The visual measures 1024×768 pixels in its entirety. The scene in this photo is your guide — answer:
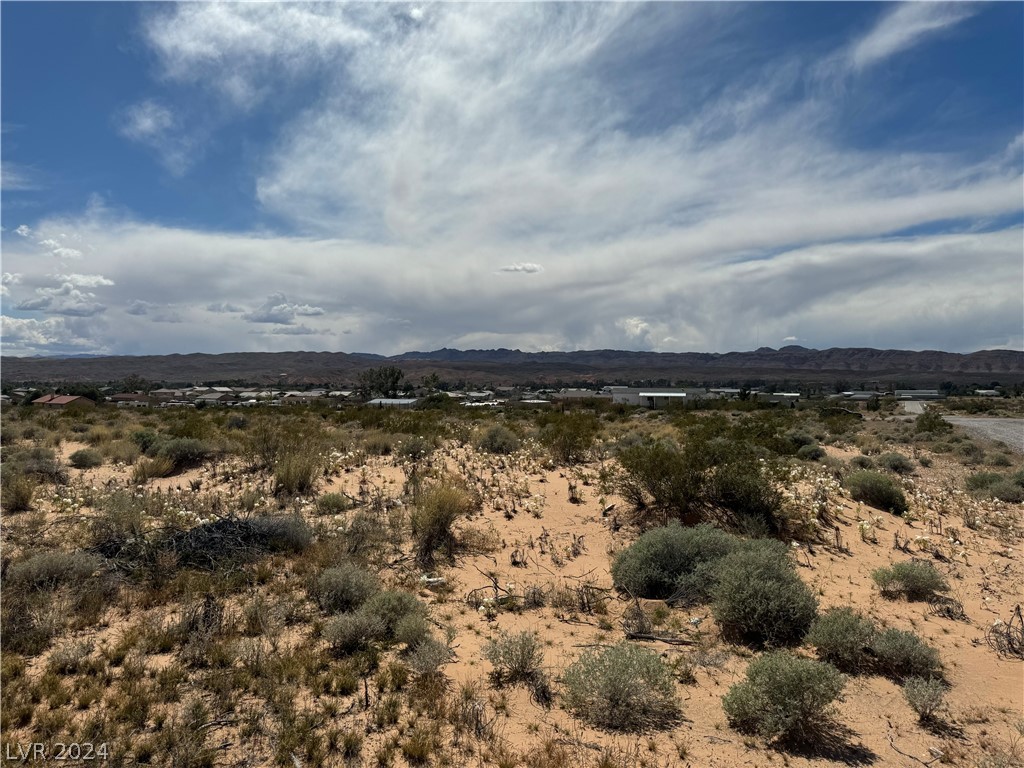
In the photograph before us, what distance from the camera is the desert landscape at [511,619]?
14.4 feet

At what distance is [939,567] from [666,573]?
16.5 ft

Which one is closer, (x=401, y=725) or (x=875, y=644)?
(x=401, y=725)

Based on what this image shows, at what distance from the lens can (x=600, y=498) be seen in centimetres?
1154

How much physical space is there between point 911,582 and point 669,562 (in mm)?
3371

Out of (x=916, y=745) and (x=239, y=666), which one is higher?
(x=239, y=666)

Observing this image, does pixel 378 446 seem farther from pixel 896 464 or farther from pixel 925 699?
pixel 896 464

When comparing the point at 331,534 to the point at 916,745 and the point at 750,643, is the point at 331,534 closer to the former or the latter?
the point at 750,643

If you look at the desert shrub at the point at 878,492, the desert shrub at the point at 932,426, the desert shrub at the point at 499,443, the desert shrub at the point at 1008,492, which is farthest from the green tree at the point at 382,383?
the desert shrub at the point at 1008,492

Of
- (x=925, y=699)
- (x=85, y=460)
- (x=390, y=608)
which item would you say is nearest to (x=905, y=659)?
(x=925, y=699)

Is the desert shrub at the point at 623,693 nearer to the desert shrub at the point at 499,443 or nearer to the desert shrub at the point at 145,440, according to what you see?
the desert shrub at the point at 499,443

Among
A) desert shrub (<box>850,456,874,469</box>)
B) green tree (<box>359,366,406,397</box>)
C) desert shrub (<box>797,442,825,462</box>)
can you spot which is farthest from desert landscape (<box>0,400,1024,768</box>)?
green tree (<box>359,366,406,397</box>)

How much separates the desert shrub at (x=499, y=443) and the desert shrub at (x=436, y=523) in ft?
25.0

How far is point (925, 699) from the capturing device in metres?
4.79

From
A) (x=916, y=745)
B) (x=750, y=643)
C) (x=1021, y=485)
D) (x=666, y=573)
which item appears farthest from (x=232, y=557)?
(x=1021, y=485)
